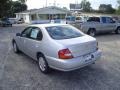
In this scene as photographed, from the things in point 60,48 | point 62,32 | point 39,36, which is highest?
point 62,32

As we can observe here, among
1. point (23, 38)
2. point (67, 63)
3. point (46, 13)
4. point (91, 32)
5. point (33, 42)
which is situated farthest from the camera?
point (46, 13)

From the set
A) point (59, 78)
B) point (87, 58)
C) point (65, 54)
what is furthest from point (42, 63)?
point (87, 58)

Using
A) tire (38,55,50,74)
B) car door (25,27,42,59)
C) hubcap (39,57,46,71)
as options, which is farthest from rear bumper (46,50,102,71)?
car door (25,27,42,59)

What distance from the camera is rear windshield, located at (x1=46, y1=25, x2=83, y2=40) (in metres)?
5.88

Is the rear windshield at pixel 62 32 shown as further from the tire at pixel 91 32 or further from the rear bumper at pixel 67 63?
the tire at pixel 91 32

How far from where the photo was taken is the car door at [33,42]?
6152mm

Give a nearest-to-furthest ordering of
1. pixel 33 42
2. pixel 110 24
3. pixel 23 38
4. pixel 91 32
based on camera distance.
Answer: pixel 33 42
pixel 23 38
pixel 91 32
pixel 110 24

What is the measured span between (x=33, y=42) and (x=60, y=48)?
60.9 inches

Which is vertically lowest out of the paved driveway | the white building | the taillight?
the paved driveway

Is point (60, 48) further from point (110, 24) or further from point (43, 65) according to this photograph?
point (110, 24)

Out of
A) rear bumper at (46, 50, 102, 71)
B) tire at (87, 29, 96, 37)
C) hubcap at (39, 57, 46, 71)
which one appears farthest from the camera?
tire at (87, 29, 96, 37)

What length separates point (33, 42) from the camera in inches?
252

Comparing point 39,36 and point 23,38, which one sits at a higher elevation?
point 39,36

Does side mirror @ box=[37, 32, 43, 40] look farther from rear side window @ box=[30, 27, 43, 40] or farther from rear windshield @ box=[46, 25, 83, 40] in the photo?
rear windshield @ box=[46, 25, 83, 40]
